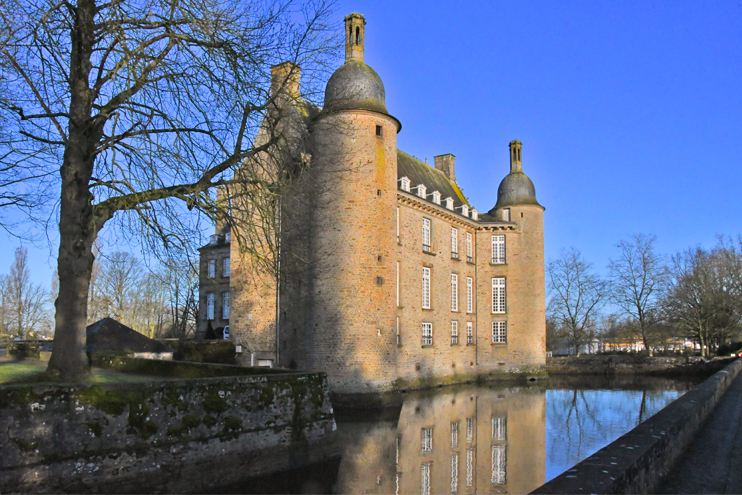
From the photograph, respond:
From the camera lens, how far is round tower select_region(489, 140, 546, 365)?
33562mm

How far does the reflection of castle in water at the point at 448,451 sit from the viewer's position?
442 inches

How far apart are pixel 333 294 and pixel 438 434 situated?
7.47m

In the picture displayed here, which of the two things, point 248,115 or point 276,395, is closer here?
point 248,115

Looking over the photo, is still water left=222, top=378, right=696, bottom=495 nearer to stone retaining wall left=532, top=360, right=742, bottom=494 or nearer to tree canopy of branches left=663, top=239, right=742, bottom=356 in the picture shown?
stone retaining wall left=532, top=360, right=742, bottom=494

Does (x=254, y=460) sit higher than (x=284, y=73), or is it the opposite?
(x=284, y=73)

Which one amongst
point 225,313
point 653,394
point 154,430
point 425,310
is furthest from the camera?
point 225,313

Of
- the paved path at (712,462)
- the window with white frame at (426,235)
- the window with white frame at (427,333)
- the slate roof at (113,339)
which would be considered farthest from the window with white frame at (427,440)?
the window with white frame at (426,235)

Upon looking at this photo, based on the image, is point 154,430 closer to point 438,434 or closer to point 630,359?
point 438,434

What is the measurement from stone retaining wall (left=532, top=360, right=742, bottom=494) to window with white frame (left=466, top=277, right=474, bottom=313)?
78.1 ft

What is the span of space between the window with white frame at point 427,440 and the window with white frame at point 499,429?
1693 mm

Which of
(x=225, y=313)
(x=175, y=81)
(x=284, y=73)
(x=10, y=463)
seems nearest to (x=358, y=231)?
(x=284, y=73)

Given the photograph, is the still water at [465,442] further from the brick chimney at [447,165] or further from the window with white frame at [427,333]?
the brick chimney at [447,165]

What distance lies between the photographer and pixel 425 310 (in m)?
27.8

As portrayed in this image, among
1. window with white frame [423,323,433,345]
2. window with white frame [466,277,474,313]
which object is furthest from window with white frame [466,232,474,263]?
window with white frame [423,323,433,345]
